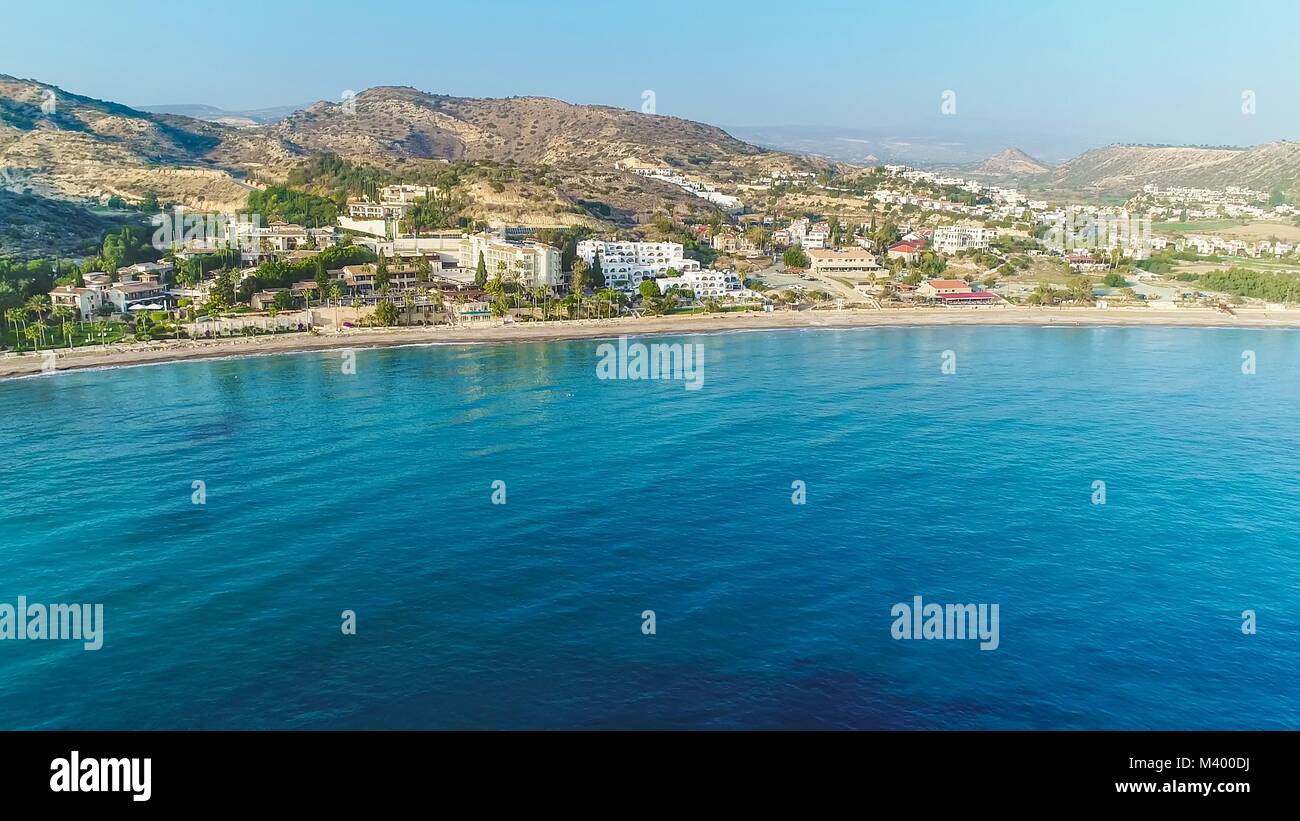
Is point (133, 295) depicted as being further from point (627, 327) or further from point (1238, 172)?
point (1238, 172)

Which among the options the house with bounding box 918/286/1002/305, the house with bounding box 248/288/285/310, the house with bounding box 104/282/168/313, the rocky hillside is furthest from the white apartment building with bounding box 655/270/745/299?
the rocky hillside

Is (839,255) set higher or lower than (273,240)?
lower

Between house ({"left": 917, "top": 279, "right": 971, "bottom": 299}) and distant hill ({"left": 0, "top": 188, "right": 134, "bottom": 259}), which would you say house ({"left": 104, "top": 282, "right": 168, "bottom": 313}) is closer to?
distant hill ({"left": 0, "top": 188, "right": 134, "bottom": 259})

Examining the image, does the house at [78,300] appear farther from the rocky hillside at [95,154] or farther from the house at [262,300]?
the rocky hillside at [95,154]

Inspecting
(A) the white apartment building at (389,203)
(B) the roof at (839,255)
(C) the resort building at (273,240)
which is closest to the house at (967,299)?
(B) the roof at (839,255)

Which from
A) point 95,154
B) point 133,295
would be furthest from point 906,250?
point 95,154

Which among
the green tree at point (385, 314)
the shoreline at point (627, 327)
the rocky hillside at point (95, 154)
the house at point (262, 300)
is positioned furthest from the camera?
the rocky hillside at point (95, 154)
